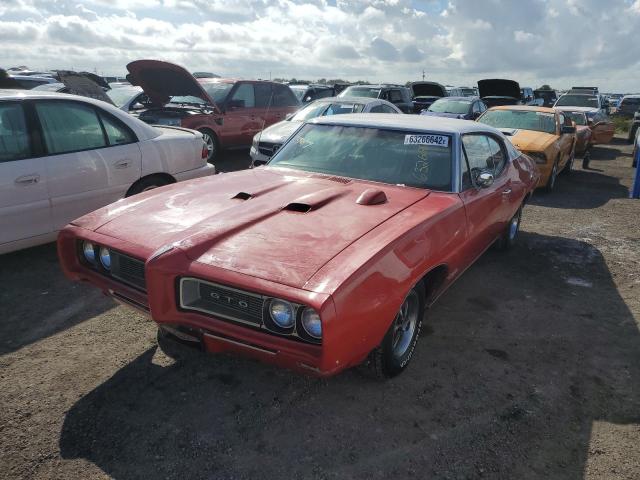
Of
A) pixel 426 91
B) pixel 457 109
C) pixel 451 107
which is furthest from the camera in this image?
pixel 426 91

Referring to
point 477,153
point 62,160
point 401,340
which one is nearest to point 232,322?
point 401,340

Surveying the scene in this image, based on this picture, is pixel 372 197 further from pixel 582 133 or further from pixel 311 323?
pixel 582 133

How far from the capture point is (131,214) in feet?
10.00

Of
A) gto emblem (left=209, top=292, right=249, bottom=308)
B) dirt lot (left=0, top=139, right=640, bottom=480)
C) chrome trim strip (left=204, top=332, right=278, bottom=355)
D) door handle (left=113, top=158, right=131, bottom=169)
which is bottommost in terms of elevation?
dirt lot (left=0, top=139, right=640, bottom=480)

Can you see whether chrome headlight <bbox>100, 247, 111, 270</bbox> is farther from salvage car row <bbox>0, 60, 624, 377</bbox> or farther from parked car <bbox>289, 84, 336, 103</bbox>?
parked car <bbox>289, 84, 336, 103</bbox>

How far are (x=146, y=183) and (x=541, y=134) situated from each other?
6822 millimetres

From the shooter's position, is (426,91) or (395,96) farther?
(426,91)

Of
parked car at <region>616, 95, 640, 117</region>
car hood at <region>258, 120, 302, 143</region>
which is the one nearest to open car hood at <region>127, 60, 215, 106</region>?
car hood at <region>258, 120, 302, 143</region>

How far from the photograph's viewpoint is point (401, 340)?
302 cm

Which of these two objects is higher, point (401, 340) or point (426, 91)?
point (426, 91)

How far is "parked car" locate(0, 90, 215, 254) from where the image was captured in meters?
4.09

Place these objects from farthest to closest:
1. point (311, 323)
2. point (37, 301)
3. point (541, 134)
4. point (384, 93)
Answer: point (384, 93) < point (541, 134) < point (37, 301) < point (311, 323)

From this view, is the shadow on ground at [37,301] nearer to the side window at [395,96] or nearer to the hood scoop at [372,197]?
the hood scoop at [372,197]

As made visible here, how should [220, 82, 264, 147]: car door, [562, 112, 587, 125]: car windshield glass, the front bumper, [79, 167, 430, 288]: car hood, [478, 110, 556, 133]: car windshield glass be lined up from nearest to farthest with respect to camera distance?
the front bumper, [79, 167, 430, 288]: car hood, [478, 110, 556, 133]: car windshield glass, [220, 82, 264, 147]: car door, [562, 112, 587, 125]: car windshield glass
